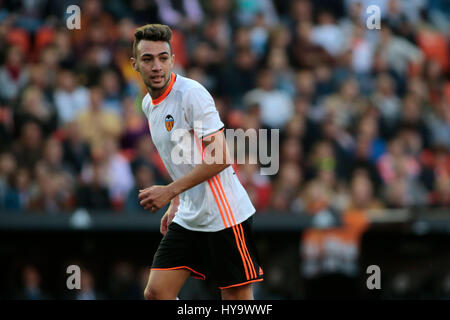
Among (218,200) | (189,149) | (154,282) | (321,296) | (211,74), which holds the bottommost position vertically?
Result: (321,296)

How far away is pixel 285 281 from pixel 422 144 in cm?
337

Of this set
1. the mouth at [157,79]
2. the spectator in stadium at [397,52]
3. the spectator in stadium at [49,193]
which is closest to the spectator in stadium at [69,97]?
the spectator in stadium at [49,193]

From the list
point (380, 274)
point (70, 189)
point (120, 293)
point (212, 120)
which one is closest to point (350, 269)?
point (380, 274)

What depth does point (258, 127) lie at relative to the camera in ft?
31.5

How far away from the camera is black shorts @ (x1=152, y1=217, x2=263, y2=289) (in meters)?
4.69

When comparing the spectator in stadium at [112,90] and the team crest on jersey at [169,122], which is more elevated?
the spectator in stadium at [112,90]

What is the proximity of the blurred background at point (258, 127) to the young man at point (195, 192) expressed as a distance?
2.27 m

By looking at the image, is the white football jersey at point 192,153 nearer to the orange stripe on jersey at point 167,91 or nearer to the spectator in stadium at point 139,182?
the orange stripe on jersey at point 167,91

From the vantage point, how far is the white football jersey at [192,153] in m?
4.57

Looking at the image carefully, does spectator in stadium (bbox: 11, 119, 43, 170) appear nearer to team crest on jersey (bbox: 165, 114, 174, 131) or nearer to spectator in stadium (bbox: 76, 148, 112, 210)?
spectator in stadium (bbox: 76, 148, 112, 210)

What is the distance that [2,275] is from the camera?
8031mm

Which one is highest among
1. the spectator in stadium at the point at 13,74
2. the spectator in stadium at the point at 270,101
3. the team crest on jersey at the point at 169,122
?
the spectator in stadium at the point at 13,74

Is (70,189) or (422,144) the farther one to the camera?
(422,144)

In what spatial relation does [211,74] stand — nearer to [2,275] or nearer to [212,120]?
[2,275]
